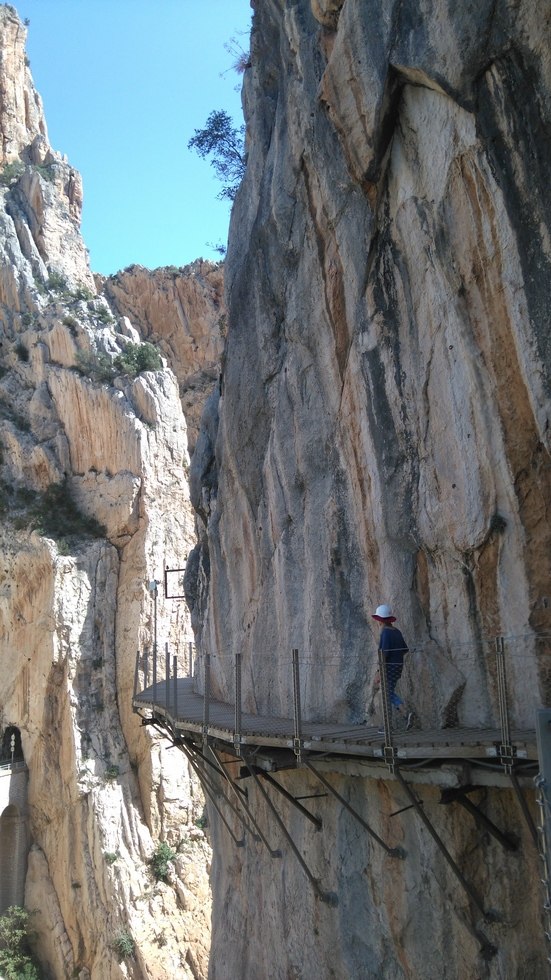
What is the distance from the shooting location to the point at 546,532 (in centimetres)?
626

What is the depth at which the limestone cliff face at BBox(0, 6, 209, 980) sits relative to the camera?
25344 millimetres

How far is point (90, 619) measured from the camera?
29578 mm

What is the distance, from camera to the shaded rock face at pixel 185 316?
1577 inches

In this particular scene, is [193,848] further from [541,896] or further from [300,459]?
[541,896]

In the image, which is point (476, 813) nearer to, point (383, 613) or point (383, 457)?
point (383, 613)

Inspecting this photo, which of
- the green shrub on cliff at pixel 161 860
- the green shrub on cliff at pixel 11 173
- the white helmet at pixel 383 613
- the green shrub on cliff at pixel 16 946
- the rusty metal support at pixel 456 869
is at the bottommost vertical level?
the green shrub on cliff at pixel 16 946

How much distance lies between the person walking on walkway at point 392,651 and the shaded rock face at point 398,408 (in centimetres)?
26

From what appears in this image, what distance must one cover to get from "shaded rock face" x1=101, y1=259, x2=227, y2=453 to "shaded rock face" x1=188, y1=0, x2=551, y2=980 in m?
28.4

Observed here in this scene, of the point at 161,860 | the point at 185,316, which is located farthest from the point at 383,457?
the point at 185,316

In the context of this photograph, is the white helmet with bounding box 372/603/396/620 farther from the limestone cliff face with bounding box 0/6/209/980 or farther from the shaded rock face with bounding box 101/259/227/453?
the shaded rock face with bounding box 101/259/227/453

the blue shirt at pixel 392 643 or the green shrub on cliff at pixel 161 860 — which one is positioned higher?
the blue shirt at pixel 392 643

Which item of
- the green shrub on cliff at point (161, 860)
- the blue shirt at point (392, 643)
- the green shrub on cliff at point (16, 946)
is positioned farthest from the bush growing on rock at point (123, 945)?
the blue shirt at point (392, 643)

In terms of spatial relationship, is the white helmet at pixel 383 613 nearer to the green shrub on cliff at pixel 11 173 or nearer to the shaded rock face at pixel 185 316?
the shaded rock face at pixel 185 316

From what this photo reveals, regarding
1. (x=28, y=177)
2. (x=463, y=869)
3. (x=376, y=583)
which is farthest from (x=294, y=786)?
(x=28, y=177)
